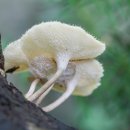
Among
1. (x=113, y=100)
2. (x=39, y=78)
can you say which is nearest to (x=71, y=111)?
(x=113, y=100)

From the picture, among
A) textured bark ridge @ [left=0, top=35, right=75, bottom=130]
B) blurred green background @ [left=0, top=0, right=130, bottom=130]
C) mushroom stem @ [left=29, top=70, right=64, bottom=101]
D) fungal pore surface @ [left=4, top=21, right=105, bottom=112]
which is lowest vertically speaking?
textured bark ridge @ [left=0, top=35, right=75, bottom=130]

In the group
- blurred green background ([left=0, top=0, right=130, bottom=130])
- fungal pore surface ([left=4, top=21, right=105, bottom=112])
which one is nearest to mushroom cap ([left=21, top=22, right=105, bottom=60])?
fungal pore surface ([left=4, top=21, right=105, bottom=112])

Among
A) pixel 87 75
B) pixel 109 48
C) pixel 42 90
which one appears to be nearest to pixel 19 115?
pixel 42 90

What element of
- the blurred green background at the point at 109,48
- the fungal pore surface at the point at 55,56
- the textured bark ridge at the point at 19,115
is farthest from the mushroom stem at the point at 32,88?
the blurred green background at the point at 109,48

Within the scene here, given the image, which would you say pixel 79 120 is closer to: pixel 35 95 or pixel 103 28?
pixel 103 28

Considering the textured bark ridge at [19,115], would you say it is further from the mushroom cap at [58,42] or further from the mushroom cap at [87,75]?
the mushroom cap at [87,75]

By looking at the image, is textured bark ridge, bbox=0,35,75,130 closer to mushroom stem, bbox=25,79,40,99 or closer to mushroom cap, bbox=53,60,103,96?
mushroom stem, bbox=25,79,40,99

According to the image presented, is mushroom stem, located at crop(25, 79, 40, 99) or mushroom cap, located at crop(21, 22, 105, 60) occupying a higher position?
mushroom cap, located at crop(21, 22, 105, 60)

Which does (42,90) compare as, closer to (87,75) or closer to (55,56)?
(55,56)
